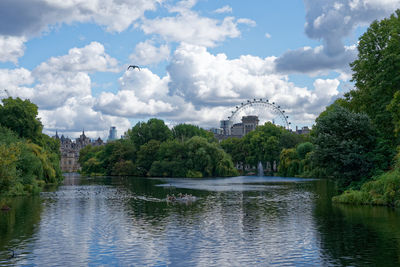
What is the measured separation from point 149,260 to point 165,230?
321 inches

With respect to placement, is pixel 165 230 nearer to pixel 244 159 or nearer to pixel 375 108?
pixel 375 108

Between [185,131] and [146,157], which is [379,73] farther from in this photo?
[185,131]

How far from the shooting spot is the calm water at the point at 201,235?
71.5 ft

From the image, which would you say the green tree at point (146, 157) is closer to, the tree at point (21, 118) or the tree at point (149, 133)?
the tree at point (149, 133)

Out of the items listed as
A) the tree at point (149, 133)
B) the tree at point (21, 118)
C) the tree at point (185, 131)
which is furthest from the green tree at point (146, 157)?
the tree at point (21, 118)

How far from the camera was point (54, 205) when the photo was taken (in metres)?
45.5

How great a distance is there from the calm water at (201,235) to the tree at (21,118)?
35655mm

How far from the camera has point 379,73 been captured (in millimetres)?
50344

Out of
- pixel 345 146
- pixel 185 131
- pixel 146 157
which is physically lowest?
pixel 345 146

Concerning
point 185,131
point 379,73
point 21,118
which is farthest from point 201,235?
point 185,131

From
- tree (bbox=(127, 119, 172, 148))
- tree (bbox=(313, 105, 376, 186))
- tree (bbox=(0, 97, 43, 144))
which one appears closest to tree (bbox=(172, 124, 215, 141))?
tree (bbox=(127, 119, 172, 148))

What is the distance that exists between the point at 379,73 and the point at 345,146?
11.1m

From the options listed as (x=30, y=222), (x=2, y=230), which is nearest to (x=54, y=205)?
(x=30, y=222)

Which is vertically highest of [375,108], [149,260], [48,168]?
[375,108]
